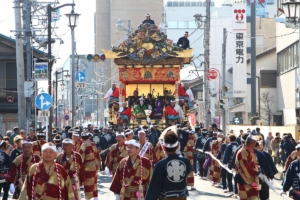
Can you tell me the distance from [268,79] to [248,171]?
38.8 metres

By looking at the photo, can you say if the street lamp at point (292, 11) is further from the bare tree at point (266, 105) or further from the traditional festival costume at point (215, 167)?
the bare tree at point (266, 105)

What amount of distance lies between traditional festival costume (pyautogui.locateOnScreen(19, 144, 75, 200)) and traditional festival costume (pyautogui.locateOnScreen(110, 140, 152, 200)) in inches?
68.5

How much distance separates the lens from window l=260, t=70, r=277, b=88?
50.8m

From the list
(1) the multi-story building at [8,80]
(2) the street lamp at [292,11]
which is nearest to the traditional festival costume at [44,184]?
(2) the street lamp at [292,11]

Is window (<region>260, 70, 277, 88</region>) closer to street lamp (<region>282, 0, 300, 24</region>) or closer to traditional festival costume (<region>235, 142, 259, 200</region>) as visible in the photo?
street lamp (<region>282, 0, 300, 24</region>)

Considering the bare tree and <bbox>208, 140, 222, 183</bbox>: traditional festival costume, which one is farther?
the bare tree

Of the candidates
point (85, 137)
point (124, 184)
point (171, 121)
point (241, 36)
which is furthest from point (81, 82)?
point (124, 184)

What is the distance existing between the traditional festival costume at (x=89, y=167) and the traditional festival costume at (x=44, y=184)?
6098 mm

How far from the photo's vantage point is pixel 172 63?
26672 millimetres

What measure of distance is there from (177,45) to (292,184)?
16.3 metres

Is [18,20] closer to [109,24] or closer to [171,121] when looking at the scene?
[171,121]

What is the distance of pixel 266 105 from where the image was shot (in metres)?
50.5

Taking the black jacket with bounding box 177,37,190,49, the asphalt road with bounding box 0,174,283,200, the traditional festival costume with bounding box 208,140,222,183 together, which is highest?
the black jacket with bounding box 177,37,190,49

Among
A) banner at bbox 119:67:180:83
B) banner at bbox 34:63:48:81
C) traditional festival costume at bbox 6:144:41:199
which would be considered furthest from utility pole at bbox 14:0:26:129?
traditional festival costume at bbox 6:144:41:199
